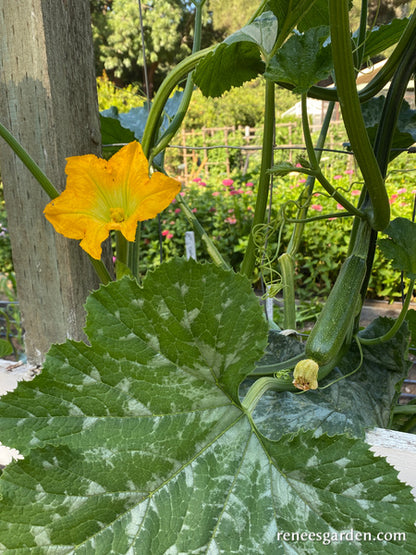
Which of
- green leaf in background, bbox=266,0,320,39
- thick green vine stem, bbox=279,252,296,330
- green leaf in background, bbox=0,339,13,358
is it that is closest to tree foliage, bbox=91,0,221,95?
green leaf in background, bbox=0,339,13,358

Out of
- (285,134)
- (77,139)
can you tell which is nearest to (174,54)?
(285,134)

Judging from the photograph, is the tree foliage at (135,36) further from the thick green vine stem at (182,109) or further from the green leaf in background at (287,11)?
the green leaf in background at (287,11)

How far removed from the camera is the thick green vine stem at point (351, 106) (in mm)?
404

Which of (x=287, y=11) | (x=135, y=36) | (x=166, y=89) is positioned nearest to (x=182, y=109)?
(x=166, y=89)

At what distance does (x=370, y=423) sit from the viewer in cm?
64

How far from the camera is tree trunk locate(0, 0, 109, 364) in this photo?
25.6 inches

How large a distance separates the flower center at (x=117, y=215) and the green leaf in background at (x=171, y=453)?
0.46ft

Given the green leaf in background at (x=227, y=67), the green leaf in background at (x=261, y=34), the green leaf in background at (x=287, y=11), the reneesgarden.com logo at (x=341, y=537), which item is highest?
the green leaf in background at (x=287, y=11)

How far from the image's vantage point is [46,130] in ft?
2.23

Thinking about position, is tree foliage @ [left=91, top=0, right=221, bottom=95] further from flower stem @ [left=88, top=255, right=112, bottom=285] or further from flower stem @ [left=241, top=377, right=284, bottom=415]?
flower stem @ [left=241, top=377, right=284, bottom=415]

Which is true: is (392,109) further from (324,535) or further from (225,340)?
(324,535)

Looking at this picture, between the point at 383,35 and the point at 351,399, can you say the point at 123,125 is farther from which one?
the point at 351,399

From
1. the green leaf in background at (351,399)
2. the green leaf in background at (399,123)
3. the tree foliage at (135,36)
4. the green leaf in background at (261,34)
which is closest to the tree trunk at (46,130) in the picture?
the green leaf in background at (261,34)

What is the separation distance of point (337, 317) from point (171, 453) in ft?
0.82
